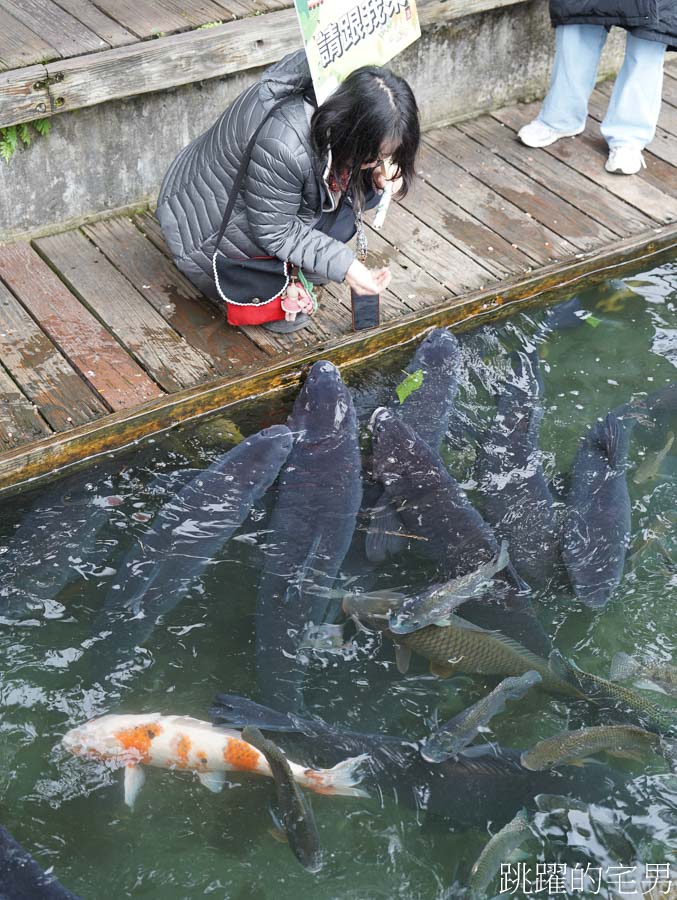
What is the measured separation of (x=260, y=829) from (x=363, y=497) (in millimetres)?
1531

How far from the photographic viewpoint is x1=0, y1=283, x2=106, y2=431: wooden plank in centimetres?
450

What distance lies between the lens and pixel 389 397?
5.05m

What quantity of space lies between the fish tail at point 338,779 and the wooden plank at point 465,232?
2966 millimetres

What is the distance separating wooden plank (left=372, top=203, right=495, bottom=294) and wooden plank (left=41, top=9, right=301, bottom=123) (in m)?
1.10

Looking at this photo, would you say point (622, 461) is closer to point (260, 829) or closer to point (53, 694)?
point (260, 829)

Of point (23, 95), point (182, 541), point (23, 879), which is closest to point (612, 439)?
point (182, 541)

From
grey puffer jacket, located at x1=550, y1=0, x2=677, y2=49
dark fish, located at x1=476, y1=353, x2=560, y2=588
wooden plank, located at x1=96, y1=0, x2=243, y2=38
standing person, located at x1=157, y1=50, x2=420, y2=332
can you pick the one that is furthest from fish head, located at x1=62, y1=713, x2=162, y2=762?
grey puffer jacket, located at x1=550, y1=0, x2=677, y2=49

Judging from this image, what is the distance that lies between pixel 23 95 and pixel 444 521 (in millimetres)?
2824

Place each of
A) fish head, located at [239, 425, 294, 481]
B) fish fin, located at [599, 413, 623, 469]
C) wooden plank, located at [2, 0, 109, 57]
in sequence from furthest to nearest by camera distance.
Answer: wooden plank, located at [2, 0, 109, 57] < fish fin, located at [599, 413, 623, 469] < fish head, located at [239, 425, 294, 481]

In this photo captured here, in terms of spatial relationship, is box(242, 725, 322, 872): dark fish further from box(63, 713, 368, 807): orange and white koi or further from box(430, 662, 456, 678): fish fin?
box(430, 662, 456, 678): fish fin

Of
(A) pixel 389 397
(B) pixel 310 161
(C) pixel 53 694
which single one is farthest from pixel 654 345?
(C) pixel 53 694

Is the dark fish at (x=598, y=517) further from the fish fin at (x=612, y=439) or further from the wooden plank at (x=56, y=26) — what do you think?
the wooden plank at (x=56, y=26)

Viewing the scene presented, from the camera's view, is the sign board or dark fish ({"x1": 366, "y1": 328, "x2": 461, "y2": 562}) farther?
dark fish ({"x1": 366, "y1": 328, "x2": 461, "y2": 562})

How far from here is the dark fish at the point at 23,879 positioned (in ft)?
9.98
